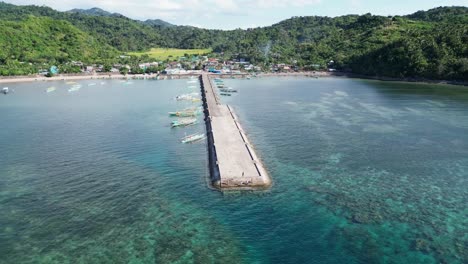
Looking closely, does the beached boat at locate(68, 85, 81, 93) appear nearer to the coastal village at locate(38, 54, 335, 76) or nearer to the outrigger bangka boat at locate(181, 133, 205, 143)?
the coastal village at locate(38, 54, 335, 76)

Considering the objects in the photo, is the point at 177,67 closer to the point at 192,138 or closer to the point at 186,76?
the point at 186,76

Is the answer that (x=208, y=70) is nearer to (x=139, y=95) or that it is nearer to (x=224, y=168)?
(x=139, y=95)

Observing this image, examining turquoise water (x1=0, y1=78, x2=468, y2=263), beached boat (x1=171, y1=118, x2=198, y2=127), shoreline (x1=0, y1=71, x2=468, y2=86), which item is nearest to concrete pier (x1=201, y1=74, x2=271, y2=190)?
turquoise water (x1=0, y1=78, x2=468, y2=263)

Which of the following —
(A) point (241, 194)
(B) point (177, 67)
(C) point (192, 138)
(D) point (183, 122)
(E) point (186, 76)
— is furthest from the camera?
(B) point (177, 67)

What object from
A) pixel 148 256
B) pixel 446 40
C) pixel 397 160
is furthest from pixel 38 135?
pixel 446 40

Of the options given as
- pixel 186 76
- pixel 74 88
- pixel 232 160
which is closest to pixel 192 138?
pixel 232 160

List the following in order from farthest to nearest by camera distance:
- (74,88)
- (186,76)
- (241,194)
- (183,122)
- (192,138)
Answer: (186,76) → (74,88) → (183,122) → (192,138) → (241,194)

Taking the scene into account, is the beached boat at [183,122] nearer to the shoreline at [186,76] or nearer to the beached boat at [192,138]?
the beached boat at [192,138]
